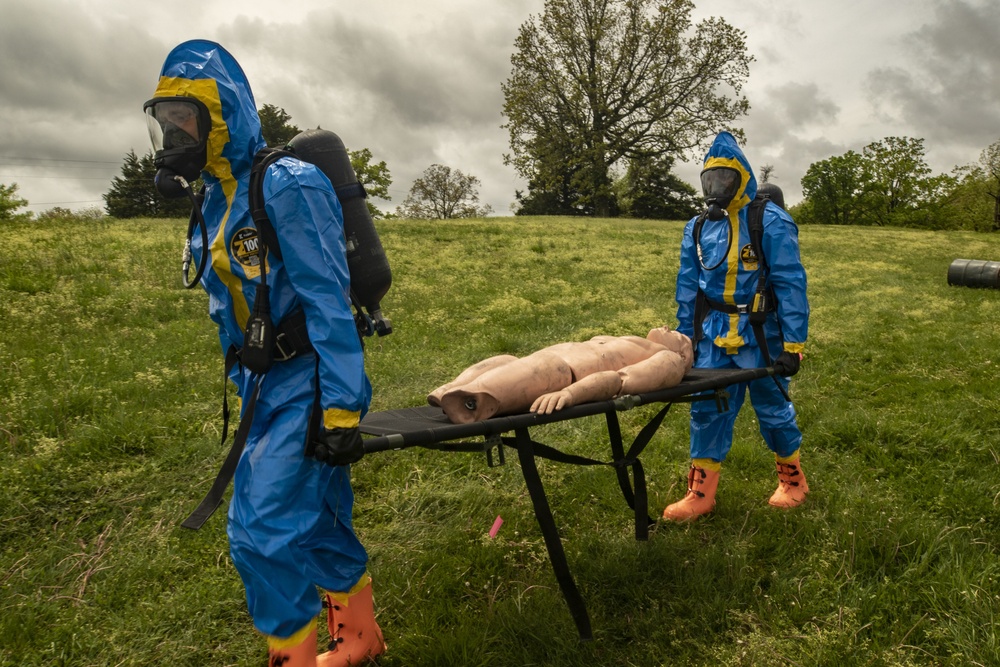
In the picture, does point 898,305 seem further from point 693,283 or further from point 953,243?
point 953,243

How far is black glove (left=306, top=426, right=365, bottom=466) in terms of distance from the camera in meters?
2.73

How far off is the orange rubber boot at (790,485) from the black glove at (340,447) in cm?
367

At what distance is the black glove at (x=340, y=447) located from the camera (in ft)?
8.97

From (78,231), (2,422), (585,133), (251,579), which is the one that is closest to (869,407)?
(251,579)

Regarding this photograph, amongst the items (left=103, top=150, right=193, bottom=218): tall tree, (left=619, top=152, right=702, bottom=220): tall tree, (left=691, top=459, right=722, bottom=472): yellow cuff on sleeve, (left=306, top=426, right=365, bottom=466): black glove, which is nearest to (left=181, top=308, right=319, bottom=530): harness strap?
(left=306, top=426, right=365, bottom=466): black glove

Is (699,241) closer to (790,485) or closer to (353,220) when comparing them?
(790,485)

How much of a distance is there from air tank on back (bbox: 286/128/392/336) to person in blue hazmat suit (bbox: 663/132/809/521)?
2.65 metres

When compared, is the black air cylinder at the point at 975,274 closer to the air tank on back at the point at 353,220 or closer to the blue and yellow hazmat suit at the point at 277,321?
the air tank on back at the point at 353,220

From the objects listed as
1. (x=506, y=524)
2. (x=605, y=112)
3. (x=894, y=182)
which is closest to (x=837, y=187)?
(x=894, y=182)

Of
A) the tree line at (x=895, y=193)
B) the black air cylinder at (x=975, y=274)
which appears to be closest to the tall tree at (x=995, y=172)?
the tree line at (x=895, y=193)

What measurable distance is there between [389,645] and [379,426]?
51.9 inches

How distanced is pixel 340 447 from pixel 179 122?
5.38 ft

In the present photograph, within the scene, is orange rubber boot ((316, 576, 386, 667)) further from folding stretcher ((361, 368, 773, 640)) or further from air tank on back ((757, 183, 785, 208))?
air tank on back ((757, 183, 785, 208))

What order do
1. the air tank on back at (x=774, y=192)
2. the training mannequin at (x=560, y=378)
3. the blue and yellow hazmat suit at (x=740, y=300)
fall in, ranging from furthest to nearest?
the air tank on back at (x=774, y=192) → the blue and yellow hazmat suit at (x=740, y=300) → the training mannequin at (x=560, y=378)
